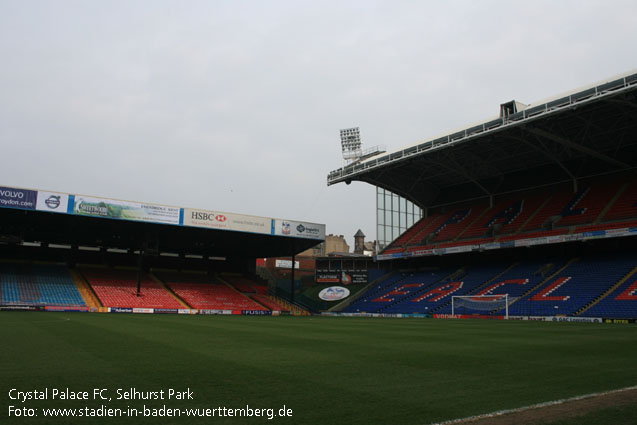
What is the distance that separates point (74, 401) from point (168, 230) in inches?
1659

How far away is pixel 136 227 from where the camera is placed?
44.9m

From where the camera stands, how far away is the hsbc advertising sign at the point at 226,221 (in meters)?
43.5

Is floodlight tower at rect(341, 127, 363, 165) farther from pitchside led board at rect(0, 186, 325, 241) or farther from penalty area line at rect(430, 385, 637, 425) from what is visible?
penalty area line at rect(430, 385, 637, 425)

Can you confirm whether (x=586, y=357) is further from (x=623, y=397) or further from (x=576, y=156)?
(x=576, y=156)

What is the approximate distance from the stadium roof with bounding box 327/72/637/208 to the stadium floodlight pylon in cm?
1314

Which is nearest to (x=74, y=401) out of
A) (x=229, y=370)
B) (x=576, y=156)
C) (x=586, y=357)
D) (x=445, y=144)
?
(x=229, y=370)

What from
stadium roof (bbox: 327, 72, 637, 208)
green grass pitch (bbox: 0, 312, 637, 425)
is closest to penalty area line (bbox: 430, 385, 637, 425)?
green grass pitch (bbox: 0, 312, 637, 425)

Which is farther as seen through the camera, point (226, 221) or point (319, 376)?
point (226, 221)

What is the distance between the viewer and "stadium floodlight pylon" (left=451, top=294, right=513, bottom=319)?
125ft

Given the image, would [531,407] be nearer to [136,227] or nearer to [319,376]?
[319,376]

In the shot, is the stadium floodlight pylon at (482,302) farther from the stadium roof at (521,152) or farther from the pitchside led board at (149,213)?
the pitchside led board at (149,213)


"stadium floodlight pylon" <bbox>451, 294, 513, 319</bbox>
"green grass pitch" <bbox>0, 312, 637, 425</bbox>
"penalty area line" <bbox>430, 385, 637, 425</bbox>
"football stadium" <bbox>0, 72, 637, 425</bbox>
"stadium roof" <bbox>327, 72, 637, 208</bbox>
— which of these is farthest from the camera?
"stadium floodlight pylon" <bbox>451, 294, 513, 319</bbox>

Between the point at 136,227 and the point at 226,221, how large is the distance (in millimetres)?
8695

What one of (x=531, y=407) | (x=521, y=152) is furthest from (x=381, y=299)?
(x=531, y=407)
